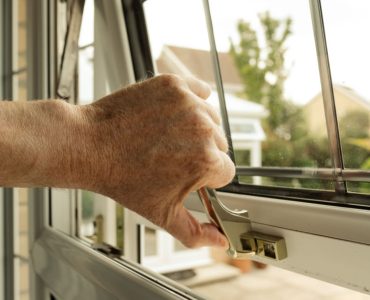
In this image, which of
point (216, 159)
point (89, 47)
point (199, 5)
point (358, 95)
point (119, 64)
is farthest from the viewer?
point (89, 47)

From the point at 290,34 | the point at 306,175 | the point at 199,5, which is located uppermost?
the point at 199,5

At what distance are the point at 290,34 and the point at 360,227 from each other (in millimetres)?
769

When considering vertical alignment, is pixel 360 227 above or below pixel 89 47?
below

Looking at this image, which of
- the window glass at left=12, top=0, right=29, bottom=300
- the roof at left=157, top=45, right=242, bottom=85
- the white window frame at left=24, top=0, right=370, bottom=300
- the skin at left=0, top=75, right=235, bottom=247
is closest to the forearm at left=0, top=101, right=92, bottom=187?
the skin at left=0, top=75, right=235, bottom=247

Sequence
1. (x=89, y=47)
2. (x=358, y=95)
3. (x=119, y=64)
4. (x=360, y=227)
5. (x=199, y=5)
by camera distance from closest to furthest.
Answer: (x=360, y=227) < (x=358, y=95) < (x=199, y=5) < (x=119, y=64) < (x=89, y=47)

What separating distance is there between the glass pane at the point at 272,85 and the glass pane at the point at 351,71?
0.18 feet

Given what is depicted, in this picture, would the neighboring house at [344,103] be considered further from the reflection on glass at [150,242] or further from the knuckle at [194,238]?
the reflection on glass at [150,242]

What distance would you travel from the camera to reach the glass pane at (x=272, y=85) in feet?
3.28

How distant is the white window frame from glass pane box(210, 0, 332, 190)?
0.13m

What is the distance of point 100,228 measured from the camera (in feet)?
4.66

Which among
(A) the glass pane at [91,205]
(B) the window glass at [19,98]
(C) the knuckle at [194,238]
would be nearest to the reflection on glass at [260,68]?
(A) the glass pane at [91,205]

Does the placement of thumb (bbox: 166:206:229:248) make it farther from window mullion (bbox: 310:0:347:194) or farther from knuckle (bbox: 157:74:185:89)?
window mullion (bbox: 310:0:347:194)

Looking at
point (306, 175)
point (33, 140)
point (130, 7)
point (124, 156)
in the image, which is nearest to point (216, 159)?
point (124, 156)

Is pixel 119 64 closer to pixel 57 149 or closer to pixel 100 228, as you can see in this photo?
pixel 100 228
